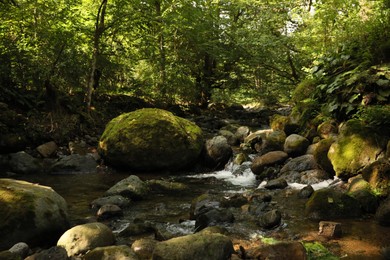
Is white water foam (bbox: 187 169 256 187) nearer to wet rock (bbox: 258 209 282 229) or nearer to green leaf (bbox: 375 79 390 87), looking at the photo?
wet rock (bbox: 258 209 282 229)

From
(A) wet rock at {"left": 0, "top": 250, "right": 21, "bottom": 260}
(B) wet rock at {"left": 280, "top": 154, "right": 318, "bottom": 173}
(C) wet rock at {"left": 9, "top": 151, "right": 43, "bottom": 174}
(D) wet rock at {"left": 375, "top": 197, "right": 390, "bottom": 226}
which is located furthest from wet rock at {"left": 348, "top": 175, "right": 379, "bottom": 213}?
(C) wet rock at {"left": 9, "top": 151, "right": 43, "bottom": 174}

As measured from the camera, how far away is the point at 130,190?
7.70 meters

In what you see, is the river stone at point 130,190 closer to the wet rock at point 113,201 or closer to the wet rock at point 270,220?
the wet rock at point 113,201

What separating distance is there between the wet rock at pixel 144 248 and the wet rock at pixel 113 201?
2.34 m

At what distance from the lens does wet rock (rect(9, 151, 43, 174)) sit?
987 centimetres

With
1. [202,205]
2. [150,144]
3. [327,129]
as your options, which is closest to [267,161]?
[327,129]

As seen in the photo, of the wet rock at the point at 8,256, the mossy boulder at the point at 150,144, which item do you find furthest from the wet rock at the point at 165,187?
the wet rock at the point at 8,256

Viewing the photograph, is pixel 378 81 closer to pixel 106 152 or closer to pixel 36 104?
pixel 106 152

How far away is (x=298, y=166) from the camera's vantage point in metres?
A: 9.32

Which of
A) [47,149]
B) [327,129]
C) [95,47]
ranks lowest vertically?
[47,149]

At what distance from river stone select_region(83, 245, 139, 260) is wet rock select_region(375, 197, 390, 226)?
3988 millimetres

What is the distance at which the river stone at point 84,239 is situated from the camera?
4.69 meters

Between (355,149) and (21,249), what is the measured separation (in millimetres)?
6897

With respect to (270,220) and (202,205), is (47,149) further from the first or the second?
(270,220)
